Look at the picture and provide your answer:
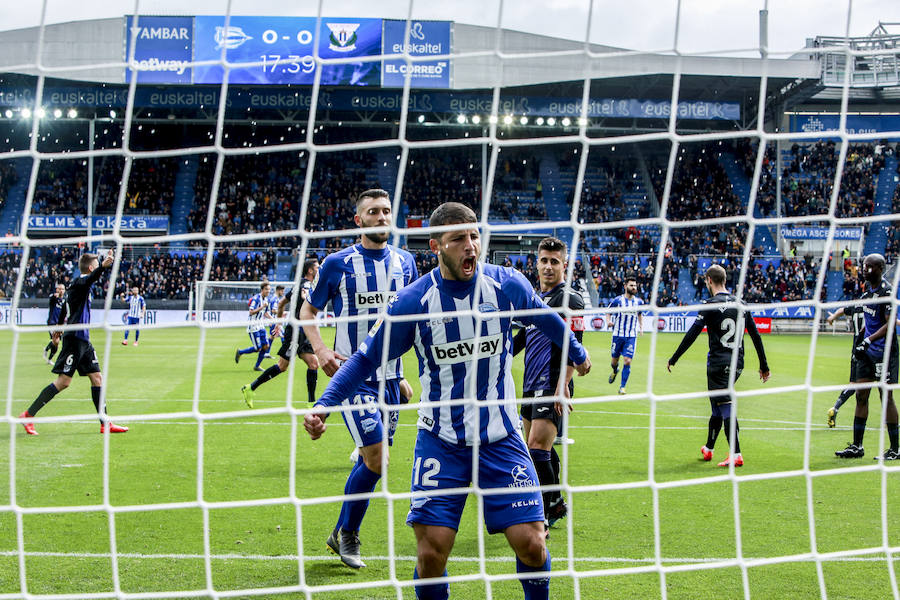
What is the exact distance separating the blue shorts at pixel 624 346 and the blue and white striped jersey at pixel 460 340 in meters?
9.58

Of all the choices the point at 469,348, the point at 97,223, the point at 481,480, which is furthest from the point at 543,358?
the point at 97,223

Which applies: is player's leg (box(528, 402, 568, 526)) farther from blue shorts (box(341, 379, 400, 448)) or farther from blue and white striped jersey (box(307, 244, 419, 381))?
blue and white striped jersey (box(307, 244, 419, 381))

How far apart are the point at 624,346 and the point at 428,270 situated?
14912 millimetres

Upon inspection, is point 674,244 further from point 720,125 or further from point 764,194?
point 720,125

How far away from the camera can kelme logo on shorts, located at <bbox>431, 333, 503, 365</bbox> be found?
12.5 feet

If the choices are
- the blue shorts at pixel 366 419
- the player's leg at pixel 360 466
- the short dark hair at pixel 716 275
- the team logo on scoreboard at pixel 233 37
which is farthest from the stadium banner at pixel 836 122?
the player's leg at pixel 360 466

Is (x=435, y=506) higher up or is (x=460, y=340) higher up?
(x=460, y=340)

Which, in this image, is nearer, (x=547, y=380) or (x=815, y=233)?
(x=547, y=380)

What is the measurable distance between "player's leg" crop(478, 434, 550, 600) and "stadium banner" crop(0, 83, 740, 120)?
29260 mm

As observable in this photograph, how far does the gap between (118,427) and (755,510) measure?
7039 millimetres

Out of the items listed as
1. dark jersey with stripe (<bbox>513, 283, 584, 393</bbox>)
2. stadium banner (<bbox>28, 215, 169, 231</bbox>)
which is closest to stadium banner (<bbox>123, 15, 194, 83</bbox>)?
stadium banner (<bbox>28, 215, 169, 231</bbox>)

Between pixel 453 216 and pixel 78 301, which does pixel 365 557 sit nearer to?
pixel 453 216

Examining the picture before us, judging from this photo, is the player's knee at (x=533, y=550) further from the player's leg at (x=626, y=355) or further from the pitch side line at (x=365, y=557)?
the player's leg at (x=626, y=355)

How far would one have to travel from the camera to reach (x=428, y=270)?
90.7 feet
